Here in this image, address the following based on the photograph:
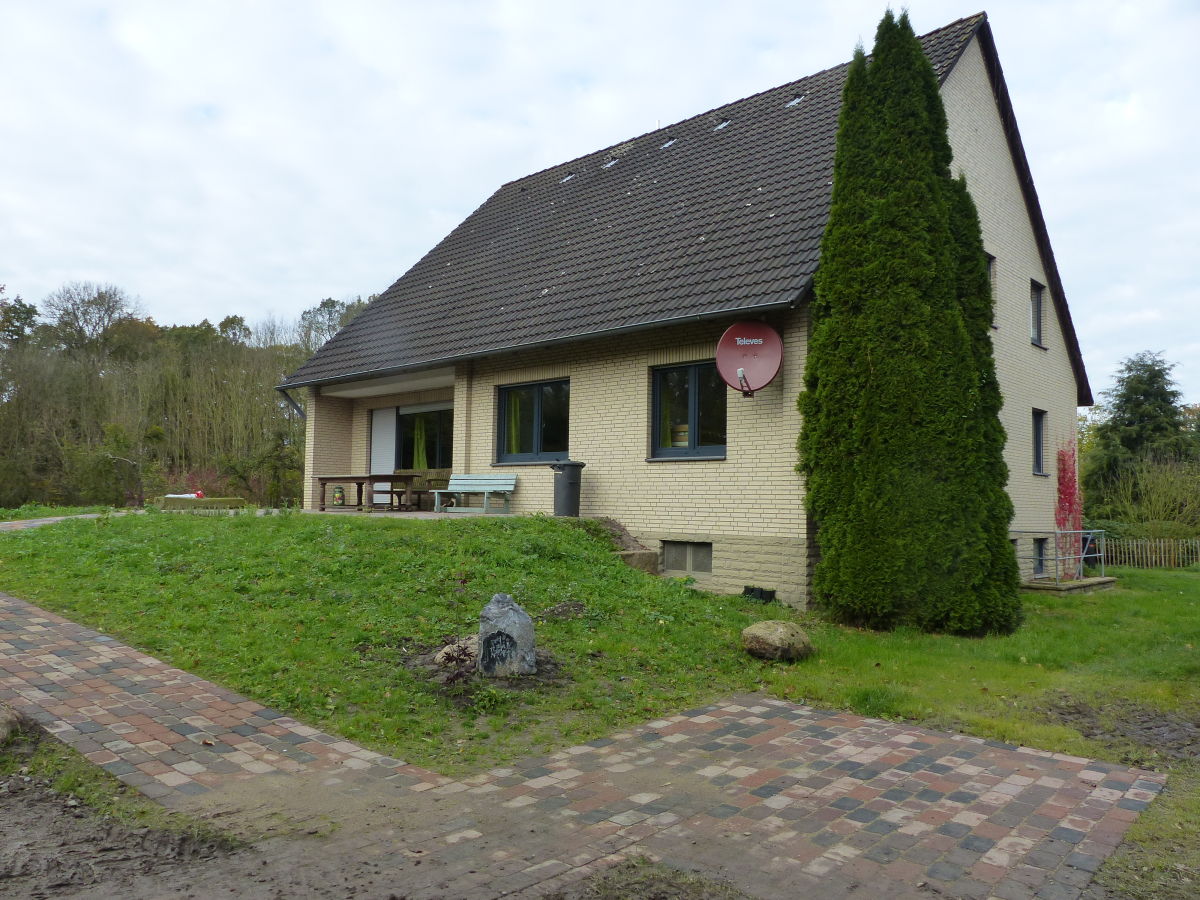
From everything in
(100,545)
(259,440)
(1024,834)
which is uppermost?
(259,440)

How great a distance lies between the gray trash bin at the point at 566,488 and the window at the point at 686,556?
5.11ft

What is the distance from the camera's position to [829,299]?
10.1m

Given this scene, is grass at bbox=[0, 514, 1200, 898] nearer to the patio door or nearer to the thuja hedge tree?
the thuja hedge tree

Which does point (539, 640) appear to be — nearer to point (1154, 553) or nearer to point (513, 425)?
point (513, 425)

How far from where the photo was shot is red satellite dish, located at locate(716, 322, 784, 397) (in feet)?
36.1

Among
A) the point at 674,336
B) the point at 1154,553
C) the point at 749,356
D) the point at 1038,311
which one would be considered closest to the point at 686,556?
the point at 749,356

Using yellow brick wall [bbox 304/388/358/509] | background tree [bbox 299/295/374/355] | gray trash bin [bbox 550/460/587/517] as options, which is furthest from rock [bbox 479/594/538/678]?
background tree [bbox 299/295/374/355]

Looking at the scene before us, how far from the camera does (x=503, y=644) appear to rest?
21.3 feet

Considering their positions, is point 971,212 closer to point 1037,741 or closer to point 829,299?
point 829,299

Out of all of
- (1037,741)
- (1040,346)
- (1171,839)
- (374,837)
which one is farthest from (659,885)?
(1040,346)

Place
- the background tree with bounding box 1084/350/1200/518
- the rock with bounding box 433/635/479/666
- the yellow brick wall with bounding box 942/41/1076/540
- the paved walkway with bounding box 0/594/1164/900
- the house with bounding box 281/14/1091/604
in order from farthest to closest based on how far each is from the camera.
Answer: the background tree with bounding box 1084/350/1200/518 < the yellow brick wall with bounding box 942/41/1076/540 < the house with bounding box 281/14/1091/604 < the rock with bounding box 433/635/479/666 < the paved walkway with bounding box 0/594/1164/900

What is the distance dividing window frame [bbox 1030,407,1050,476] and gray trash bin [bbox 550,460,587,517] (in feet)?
29.7

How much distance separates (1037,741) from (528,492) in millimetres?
9701

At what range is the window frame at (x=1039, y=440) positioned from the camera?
642 inches
